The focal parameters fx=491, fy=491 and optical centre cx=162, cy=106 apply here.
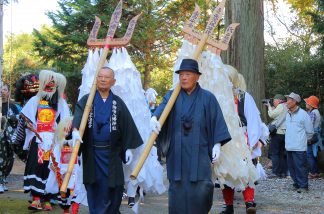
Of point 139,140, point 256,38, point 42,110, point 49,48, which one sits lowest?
point 139,140

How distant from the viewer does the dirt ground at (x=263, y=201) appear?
7.72 metres

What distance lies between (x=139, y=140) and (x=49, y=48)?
59.0ft

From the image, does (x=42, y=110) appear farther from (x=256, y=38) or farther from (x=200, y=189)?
(x=256, y=38)

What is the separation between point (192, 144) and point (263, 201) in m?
4.29

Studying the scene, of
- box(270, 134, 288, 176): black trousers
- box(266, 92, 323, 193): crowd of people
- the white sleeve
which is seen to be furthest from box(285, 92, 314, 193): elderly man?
the white sleeve

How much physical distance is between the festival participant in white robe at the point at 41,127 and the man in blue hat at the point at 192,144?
9.53 ft

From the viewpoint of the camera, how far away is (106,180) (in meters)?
5.48

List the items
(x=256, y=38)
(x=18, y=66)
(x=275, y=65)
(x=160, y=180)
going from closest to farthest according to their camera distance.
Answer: (x=160, y=180) < (x=256, y=38) < (x=275, y=65) < (x=18, y=66)

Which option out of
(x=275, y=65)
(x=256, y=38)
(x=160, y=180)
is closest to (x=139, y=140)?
(x=160, y=180)

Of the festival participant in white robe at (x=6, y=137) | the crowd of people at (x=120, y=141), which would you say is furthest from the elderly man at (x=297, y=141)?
the festival participant in white robe at (x=6, y=137)

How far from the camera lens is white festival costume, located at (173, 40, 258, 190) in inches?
251

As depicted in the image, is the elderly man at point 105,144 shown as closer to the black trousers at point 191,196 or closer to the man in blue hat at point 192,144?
the man in blue hat at point 192,144

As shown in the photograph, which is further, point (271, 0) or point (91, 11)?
point (271, 0)

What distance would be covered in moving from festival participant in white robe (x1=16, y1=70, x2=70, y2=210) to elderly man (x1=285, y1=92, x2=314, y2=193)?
467 cm
